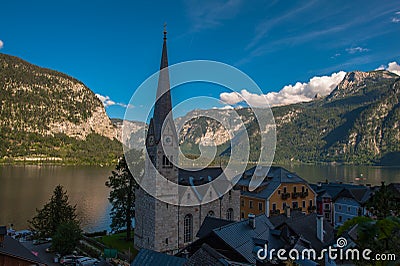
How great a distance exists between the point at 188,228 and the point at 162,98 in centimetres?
1275

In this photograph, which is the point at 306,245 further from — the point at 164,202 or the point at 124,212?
the point at 124,212

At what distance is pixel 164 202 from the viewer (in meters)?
31.7

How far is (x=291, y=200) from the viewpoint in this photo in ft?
137

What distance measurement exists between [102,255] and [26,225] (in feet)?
72.6

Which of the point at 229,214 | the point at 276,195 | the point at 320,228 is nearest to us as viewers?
the point at 320,228

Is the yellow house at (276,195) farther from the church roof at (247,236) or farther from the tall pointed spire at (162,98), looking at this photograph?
the church roof at (247,236)

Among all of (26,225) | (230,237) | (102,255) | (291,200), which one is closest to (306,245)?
(230,237)

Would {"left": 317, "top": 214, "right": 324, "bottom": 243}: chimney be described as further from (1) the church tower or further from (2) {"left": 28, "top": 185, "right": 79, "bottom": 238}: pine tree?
(2) {"left": 28, "top": 185, "right": 79, "bottom": 238}: pine tree

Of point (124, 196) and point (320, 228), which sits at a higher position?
point (124, 196)

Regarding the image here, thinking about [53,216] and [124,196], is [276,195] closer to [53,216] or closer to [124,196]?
[124,196]

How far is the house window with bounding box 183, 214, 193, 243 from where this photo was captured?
33.1m

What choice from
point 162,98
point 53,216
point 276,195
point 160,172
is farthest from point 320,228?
point 53,216

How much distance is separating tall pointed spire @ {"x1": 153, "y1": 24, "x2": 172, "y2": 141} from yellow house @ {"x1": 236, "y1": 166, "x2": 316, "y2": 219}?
610 inches

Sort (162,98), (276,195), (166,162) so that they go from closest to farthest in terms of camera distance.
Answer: (166,162) < (162,98) < (276,195)
